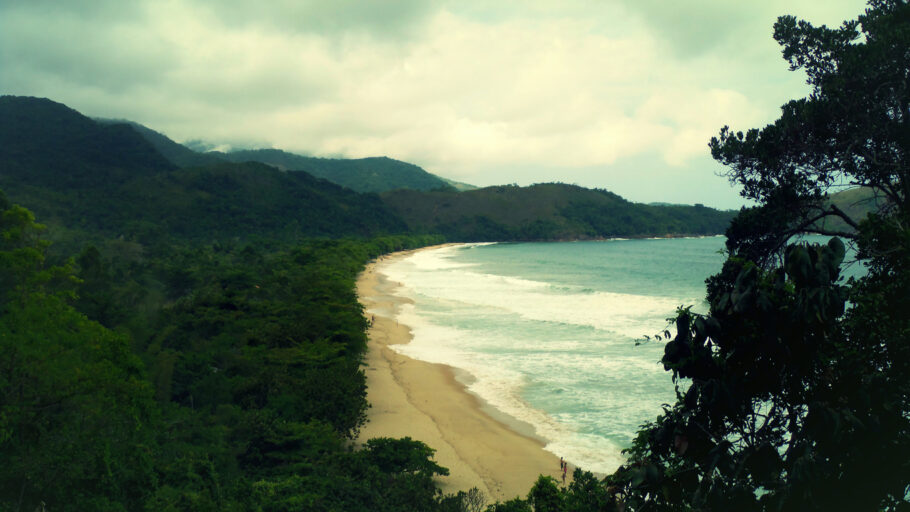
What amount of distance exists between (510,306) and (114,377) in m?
40.0

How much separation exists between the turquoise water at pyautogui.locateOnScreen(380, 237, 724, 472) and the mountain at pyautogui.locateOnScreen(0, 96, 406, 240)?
63.9m

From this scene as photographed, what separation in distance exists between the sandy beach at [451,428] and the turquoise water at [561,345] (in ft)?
3.37

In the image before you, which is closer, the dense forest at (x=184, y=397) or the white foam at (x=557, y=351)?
the dense forest at (x=184, y=397)

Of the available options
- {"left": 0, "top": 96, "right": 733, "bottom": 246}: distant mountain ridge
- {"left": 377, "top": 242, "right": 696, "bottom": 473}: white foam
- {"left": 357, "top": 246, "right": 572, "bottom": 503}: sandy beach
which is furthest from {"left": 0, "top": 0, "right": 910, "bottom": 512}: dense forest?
{"left": 0, "top": 96, "right": 733, "bottom": 246}: distant mountain ridge

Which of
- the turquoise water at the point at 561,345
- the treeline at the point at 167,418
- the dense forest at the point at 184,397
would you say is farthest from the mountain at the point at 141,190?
the treeline at the point at 167,418

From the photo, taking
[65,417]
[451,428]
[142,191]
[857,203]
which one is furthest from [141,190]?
[857,203]

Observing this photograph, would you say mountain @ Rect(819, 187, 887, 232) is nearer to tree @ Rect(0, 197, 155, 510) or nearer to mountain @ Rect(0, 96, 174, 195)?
tree @ Rect(0, 197, 155, 510)

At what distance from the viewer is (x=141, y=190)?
125875 mm

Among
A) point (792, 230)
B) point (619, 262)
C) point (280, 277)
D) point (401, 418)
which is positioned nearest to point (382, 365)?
point (401, 418)

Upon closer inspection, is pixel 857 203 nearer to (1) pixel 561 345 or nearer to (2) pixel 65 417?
(2) pixel 65 417

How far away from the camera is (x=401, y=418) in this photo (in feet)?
71.6

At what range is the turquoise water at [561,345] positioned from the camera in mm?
21398

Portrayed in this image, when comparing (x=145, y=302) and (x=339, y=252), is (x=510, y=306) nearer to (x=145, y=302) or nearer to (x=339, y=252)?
(x=145, y=302)

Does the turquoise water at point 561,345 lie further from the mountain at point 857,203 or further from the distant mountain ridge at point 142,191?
the distant mountain ridge at point 142,191
